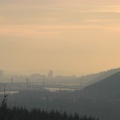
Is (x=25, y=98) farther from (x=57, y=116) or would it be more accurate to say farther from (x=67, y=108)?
(x=57, y=116)

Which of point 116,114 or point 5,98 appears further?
point 116,114

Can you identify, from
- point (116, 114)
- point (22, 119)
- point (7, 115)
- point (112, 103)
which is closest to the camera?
point (7, 115)

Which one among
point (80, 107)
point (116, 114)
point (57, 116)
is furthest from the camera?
point (80, 107)

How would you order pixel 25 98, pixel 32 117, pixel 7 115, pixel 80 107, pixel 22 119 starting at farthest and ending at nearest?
1. pixel 25 98
2. pixel 80 107
3. pixel 32 117
4. pixel 22 119
5. pixel 7 115

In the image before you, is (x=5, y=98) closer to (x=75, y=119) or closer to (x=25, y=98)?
(x=75, y=119)

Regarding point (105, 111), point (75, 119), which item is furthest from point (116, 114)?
point (75, 119)

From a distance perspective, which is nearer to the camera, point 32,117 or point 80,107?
point 32,117

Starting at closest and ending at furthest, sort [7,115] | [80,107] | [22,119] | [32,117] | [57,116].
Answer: [7,115] < [22,119] < [32,117] < [57,116] < [80,107]

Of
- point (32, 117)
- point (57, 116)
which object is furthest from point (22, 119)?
point (57, 116)
